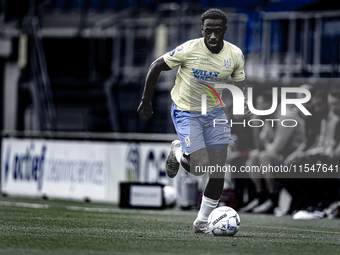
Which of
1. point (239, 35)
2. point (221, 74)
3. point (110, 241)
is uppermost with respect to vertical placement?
point (239, 35)

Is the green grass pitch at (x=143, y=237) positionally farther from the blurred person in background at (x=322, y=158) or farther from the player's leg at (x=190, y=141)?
the blurred person in background at (x=322, y=158)

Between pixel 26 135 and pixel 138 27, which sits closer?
pixel 26 135

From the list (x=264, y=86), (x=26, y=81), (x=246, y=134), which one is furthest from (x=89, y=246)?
(x=26, y=81)

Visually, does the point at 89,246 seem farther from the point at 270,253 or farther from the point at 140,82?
the point at 140,82

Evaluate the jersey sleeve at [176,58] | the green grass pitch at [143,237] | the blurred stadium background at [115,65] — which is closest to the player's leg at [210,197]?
the green grass pitch at [143,237]

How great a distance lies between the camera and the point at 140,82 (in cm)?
1759

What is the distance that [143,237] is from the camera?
6375 millimetres

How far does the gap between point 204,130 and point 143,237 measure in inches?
54.1

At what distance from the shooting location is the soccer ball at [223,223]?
673 cm

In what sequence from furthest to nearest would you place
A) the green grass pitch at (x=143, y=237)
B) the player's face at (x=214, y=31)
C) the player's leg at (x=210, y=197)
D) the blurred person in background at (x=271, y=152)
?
the blurred person in background at (x=271, y=152), the player's leg at (x=210, y=197), the player's face at (x=214, y=31), the green grass pitch at (x=143, y=237)

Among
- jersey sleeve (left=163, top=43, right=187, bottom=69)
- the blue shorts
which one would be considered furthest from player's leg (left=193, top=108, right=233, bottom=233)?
jersey sleeve (left=163, top=43, right=187, bottom=69)

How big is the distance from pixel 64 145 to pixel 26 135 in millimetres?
1239

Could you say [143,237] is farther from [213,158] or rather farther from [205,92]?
[205,92]

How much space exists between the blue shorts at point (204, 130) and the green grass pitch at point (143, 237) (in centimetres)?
91
